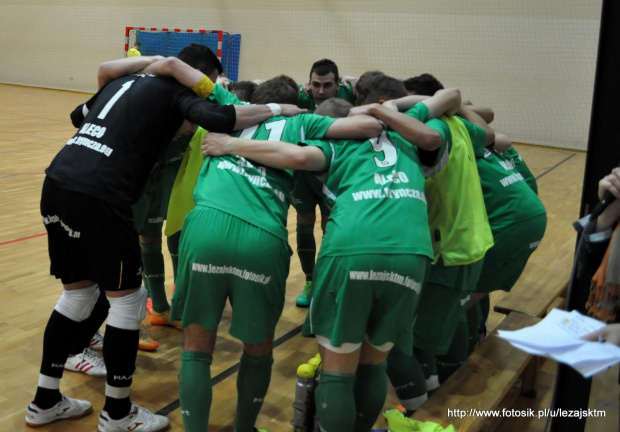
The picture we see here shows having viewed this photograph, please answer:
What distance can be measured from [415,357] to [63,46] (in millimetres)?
17696

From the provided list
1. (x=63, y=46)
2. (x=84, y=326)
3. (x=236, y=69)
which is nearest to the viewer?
(x=84, y=326)

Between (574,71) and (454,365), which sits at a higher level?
(574,71)

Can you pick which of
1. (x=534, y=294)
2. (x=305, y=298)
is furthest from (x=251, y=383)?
(x=534, y=294)

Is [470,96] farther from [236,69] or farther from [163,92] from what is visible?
[163,92]

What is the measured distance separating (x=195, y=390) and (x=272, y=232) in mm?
646

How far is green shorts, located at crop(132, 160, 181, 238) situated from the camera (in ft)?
10.6

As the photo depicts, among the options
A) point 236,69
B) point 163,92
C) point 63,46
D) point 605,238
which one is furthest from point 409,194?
point 63,46

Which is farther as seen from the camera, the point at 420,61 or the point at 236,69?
the point at 236,69

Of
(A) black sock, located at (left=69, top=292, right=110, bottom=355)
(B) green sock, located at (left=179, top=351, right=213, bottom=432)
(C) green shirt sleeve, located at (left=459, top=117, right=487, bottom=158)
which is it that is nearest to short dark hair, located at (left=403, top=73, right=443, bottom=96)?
(C) green shirt sleeve, located at (left=459, top=117, right=487, bottom=158)

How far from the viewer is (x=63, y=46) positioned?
58.5 feet

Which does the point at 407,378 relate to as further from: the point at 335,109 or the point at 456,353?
the point at 335,109

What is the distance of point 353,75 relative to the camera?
13688mm

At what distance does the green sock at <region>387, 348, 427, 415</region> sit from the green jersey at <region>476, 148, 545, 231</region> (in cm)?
87

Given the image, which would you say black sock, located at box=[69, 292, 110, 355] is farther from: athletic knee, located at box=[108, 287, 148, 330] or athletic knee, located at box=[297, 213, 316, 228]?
athletic knee, located at box=[297, 213, 316, 228]
